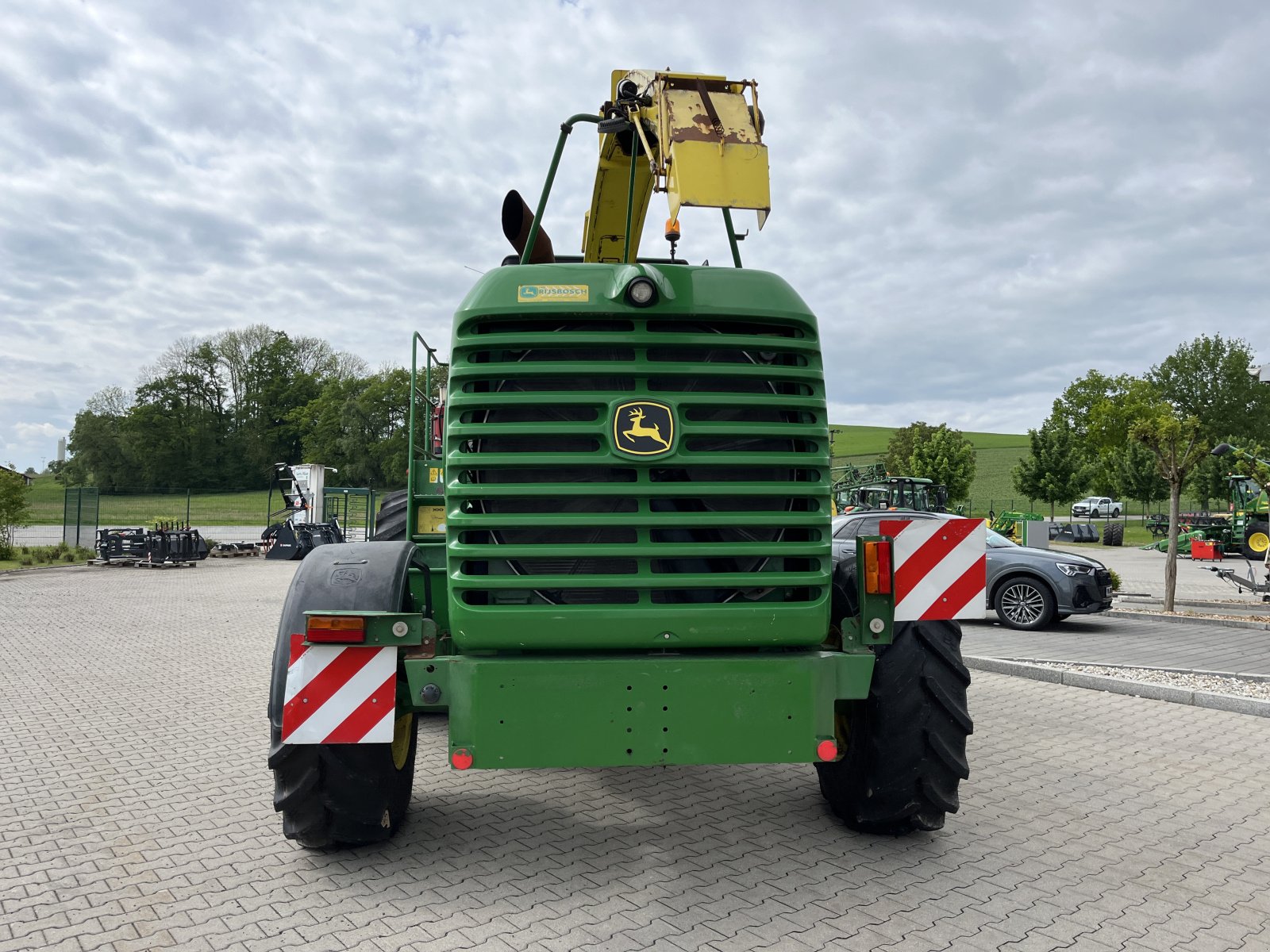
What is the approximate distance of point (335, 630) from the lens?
11.3 feet

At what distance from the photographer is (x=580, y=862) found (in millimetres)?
3896

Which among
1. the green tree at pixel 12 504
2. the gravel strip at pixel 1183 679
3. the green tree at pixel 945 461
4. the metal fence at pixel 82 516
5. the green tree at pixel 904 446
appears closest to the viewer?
the gravel strip at pixel 1183 679

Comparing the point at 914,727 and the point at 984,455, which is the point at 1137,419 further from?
the point at 984,455

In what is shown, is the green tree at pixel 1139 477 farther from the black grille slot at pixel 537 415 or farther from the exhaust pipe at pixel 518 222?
the black grille slot at pixel 537 415

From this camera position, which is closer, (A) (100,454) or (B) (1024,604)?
(B) (1024,604)

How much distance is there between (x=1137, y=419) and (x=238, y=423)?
2381 inches

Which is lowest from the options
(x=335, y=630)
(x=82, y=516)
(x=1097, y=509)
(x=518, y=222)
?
(x=82, y=516)

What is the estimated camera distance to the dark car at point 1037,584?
1145 cm

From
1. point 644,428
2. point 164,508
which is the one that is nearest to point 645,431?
point 644,428

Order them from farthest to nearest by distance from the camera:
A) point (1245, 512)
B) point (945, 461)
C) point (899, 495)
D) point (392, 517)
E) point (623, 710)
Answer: point (945, 461) < point (1245, 512) < point (899, 495) < point (392, 517) < point (623, 710)

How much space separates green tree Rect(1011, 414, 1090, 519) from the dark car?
119ft

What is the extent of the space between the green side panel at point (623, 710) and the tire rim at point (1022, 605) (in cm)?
943

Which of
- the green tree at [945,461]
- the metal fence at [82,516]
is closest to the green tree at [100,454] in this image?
the metal fence at [82,516]

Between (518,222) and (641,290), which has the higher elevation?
(518,222)
